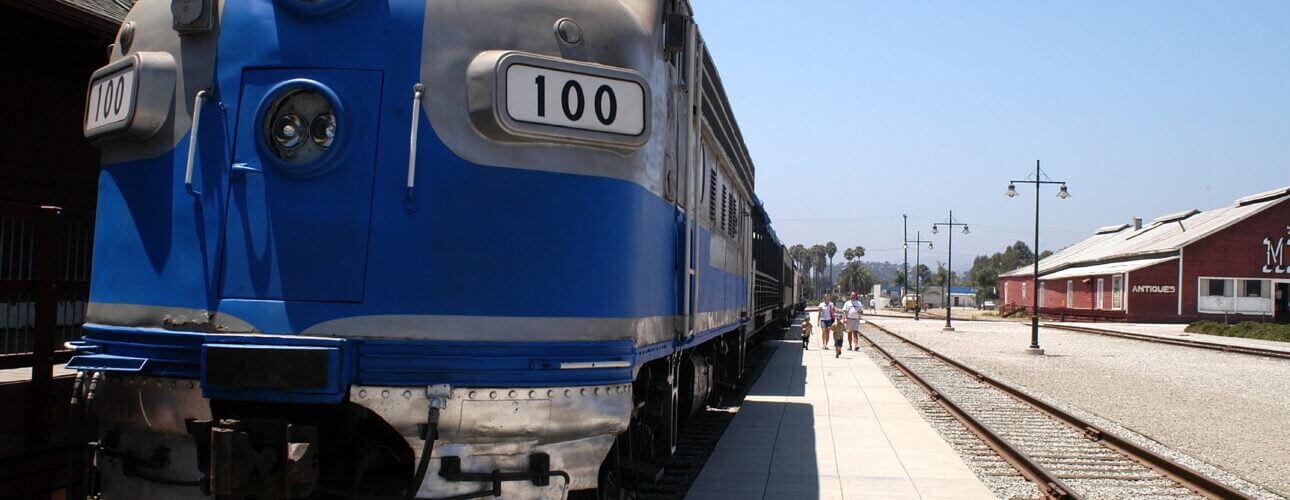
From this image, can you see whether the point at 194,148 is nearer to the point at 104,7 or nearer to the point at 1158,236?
the point at 104,7

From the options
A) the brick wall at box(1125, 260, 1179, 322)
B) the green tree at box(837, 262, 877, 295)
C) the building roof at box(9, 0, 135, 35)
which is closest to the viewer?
the building roof at box(9, 0, 135, 35)

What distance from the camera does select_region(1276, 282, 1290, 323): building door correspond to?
5443 cm

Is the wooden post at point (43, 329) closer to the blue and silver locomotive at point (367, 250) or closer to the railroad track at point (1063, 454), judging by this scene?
the blue and silver locomotive at point (367, 250)

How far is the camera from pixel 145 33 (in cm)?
494

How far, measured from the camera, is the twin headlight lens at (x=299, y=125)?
14.7 feet

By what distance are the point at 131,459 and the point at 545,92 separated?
8.55 ft

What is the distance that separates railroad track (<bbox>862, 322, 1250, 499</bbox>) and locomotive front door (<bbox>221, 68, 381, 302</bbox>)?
656 cm

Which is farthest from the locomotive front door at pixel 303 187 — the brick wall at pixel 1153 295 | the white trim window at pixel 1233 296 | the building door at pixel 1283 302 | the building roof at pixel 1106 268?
the building door at pixel 1283 302

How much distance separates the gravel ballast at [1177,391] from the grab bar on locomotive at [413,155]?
854 centimetres

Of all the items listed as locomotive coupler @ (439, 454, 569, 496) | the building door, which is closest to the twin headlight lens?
locomotive coupler @ (439, 454, 569, 496)

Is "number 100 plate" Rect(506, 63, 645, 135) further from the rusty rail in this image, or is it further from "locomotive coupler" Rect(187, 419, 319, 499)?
the rusty rail

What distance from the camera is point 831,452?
35.2ft

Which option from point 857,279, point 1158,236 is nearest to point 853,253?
point 857,279

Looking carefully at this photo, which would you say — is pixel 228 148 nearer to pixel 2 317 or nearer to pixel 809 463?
pixel 2 317
